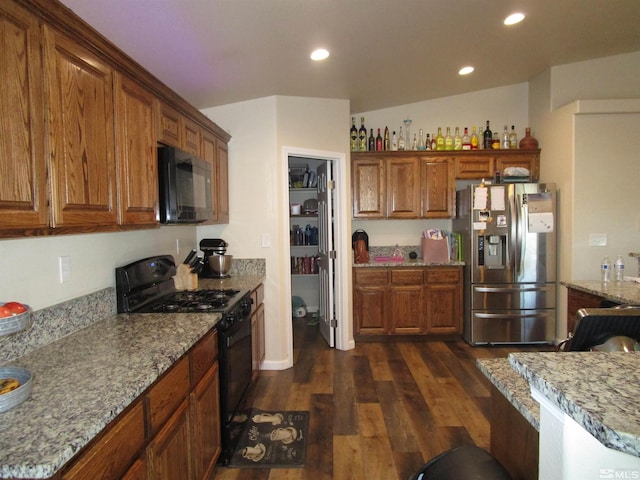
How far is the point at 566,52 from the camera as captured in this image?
3.62 metres

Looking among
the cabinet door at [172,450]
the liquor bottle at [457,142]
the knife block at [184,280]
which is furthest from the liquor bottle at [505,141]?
the cabinet door at [172,450]

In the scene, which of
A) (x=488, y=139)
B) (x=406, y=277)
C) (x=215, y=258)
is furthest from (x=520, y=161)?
(x=215, y=258)

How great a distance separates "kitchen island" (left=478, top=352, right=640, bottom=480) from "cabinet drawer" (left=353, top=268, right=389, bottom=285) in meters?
3.31

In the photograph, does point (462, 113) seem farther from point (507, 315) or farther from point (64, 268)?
point (64, 268)

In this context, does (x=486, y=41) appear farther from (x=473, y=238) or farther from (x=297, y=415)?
(x=297, y=415)

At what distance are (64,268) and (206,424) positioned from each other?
1.04m

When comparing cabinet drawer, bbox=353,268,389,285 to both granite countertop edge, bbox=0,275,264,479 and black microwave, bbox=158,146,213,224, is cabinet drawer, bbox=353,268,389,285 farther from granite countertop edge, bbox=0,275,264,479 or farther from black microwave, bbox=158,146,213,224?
granite countertop edge, bbox=0,275,264,479

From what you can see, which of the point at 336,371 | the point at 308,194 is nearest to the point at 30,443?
the point at 336,371

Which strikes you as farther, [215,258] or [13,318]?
[215,258]

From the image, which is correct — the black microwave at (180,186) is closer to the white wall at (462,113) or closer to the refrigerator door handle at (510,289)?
the white wall at (462,113)

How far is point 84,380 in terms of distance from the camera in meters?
1.25

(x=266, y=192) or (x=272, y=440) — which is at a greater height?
(x=266, y=192)

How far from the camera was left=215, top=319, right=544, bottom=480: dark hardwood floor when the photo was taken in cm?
216

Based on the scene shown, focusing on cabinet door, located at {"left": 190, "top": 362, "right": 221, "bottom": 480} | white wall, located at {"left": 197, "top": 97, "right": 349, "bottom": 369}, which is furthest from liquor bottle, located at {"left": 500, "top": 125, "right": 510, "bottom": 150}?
cabinet door, located at {"left": 190, "top": 362, "right": 221, "bottom": 480}
